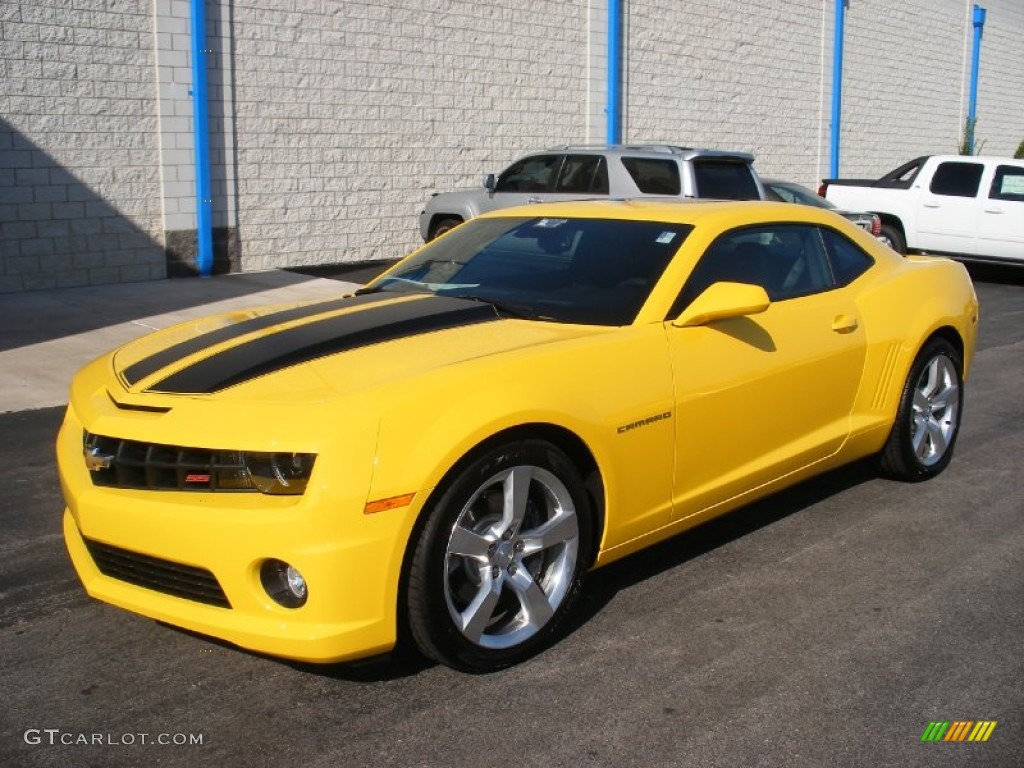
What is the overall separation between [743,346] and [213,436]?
220 centimetres

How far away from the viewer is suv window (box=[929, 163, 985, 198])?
52.9ft

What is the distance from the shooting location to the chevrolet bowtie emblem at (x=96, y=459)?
12.2ft

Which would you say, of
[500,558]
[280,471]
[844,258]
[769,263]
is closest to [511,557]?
[500,558]

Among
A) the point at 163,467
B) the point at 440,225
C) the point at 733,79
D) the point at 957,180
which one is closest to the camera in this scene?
the point at 163,467

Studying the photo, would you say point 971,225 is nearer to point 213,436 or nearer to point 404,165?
point 404,165

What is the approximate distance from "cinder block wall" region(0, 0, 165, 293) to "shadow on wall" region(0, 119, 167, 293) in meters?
0.01

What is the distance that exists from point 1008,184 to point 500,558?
561 inches

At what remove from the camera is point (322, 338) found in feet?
13.8

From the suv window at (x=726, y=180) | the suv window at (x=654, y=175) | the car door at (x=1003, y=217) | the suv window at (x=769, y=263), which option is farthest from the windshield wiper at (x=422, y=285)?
the car door at (x=1003, y=217)

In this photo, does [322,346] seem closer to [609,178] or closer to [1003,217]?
[609,178]

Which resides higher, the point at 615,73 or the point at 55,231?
the point at 615,73

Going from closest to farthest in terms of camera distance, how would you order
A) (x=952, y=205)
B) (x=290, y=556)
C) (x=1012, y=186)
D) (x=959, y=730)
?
(x=290, y=556) → (x=959, y=730) → (x=1012, y=186) → (x=952, y=205)

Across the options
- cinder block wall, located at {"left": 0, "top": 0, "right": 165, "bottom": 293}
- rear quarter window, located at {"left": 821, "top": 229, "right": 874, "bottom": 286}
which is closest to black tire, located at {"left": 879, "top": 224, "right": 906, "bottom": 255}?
cinder block wall, located at {"left": 0, "top": 0, "right": 165, "bottom": 293}

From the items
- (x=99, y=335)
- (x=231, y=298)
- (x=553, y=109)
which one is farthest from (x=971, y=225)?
(x=99, y=335)
